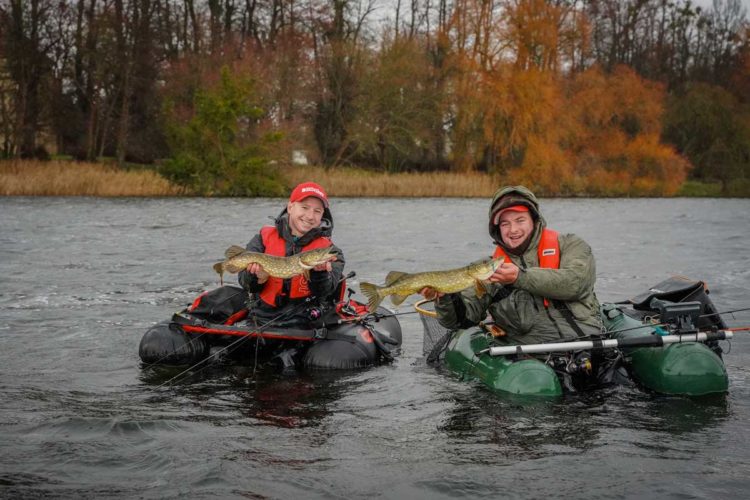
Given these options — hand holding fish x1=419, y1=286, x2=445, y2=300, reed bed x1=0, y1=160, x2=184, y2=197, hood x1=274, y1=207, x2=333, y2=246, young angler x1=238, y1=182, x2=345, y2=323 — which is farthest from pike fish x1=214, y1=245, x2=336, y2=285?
reed bed x1=0, y1=160, x2=184, y2=197

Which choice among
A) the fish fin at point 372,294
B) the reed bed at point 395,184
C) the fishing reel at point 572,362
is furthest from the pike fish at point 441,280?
the reed bed at point 395,184

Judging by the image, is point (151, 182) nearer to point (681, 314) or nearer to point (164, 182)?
point (164, 182)

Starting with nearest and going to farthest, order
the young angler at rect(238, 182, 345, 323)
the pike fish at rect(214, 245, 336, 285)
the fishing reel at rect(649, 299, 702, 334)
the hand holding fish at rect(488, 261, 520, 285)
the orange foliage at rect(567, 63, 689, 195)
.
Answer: the hand holding fish at rect(488, 261, 520, 285), the pike fish at rect(214, 245, 336, 285), the fishing reel at rect(649, 299, 702, 334), the young angler at rect(238, 182, 345, 323), the orange foliage at rect(567, 63, 689, 195)

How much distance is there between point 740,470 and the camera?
15.8 feet

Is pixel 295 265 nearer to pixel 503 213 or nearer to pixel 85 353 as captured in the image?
pixel 503 213

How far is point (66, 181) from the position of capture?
28.0 metres

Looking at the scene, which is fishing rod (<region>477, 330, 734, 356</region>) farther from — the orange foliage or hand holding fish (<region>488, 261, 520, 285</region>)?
the orange foliage

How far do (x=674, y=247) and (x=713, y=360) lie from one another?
12.8 metres

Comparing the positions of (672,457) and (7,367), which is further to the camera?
(7,367)

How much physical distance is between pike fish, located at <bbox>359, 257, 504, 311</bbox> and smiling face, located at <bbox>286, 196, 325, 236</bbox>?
145 cm

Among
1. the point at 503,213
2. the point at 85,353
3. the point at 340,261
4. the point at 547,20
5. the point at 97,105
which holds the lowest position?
the point at 85,353

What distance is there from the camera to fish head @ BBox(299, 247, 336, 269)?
20.7 ft

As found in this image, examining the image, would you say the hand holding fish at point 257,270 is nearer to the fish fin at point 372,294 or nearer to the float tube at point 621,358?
the fish fin at point 372,294

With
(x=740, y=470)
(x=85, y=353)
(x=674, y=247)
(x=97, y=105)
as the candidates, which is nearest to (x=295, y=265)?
(x=85, y=353)
